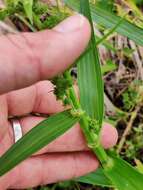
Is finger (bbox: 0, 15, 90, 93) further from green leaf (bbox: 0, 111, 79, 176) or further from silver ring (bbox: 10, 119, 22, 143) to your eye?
silver ring (bbox: 10, 119, 22, 143)

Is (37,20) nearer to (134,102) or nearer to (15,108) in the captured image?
(15,108)

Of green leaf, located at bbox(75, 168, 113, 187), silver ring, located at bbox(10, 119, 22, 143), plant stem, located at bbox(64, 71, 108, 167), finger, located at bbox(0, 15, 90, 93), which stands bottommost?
green leaf, located at bbox(75, 168, 113, 187)

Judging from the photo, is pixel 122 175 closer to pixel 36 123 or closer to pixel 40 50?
pixel 36 123

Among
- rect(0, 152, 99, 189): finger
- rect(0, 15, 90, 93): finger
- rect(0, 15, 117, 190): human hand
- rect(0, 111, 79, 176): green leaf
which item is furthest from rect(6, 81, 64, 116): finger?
rect(0, 15, 90, 93): finger

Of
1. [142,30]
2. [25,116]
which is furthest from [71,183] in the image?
[142,30]

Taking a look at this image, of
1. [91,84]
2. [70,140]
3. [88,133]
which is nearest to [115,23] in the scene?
[91,84]

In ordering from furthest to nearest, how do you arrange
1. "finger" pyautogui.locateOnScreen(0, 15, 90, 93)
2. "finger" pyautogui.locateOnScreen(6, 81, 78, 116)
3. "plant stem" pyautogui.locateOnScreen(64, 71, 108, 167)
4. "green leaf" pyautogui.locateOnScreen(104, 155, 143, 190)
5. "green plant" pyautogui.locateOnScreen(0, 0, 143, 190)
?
"finger" pyautogui.locateOnScreen(6, 81, 78, 116) < "green leaf" pyautogui.locateOnScreen(104, 155, 143, 190) < "plant stem" pyautogui.locateOnScreen(64, 71, 108, 167) < "green plant" pyautogui.locateOnScreen(0, 0, 143, 190) < "finger" pyautogui.locateOnScreen(0, 15, 90, 93)

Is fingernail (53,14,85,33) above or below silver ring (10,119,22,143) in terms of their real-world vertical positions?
above
